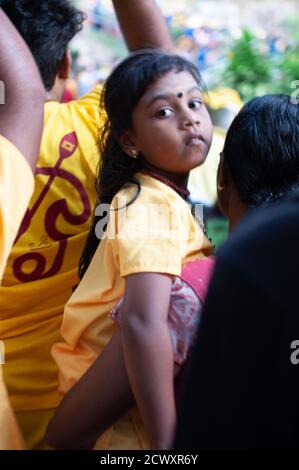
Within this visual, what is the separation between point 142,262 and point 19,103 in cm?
36

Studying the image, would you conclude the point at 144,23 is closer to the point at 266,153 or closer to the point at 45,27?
the point at 45,27

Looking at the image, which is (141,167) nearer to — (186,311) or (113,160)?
(113,160)

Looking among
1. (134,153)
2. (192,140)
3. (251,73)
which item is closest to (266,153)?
(192,140)

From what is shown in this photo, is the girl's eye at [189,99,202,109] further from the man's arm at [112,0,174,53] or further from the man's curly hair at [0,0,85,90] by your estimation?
the man's curly hair at [0,0,85,90]

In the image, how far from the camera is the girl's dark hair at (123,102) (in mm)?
1462

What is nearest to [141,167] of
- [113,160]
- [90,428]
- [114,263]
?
[113,160]

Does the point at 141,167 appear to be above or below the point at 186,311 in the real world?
above

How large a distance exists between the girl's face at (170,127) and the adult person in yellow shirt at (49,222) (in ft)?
1.64

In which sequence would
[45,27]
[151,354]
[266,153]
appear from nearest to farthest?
1. [151,354]
2. [266,153]
3. [45,27]

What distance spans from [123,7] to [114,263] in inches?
34.7

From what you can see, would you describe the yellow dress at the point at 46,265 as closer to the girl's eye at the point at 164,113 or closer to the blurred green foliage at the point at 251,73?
the girl's eye at the point at 164,113

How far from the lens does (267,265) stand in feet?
2.49

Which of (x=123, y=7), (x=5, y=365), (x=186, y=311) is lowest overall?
(x=5, y=365)

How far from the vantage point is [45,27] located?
2.06 m
